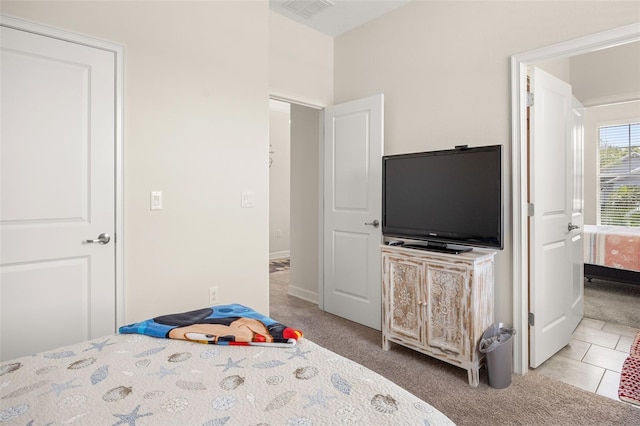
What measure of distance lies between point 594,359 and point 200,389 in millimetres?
2952

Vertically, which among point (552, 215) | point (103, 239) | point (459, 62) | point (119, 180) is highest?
point (459, 62)

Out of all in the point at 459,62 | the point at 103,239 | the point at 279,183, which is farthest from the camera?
the point at 279,183

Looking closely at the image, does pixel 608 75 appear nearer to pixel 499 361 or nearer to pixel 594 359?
pixel 594 359

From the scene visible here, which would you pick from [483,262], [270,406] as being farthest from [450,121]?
[270,406]

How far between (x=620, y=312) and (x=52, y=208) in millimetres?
4908

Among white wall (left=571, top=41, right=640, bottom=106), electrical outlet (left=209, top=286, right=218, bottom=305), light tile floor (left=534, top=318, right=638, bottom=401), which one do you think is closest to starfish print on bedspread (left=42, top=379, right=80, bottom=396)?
electrical outlet (left=209, top=286, right=218, bottom=305)

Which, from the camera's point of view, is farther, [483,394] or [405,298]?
[405,298]

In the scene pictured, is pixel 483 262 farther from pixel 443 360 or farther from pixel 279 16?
pixel 279 16

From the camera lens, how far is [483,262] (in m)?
2.43

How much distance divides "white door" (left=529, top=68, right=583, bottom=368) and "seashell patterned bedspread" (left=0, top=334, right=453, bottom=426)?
2005 mm

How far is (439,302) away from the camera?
2529 millimetres

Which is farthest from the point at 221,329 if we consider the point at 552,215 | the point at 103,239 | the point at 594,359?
the point at 594,359

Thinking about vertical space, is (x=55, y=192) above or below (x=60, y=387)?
above

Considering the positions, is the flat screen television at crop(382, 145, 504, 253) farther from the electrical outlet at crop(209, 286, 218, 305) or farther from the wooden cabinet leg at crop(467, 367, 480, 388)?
the electrical outlet at crop(209, 286, 218, 305)
